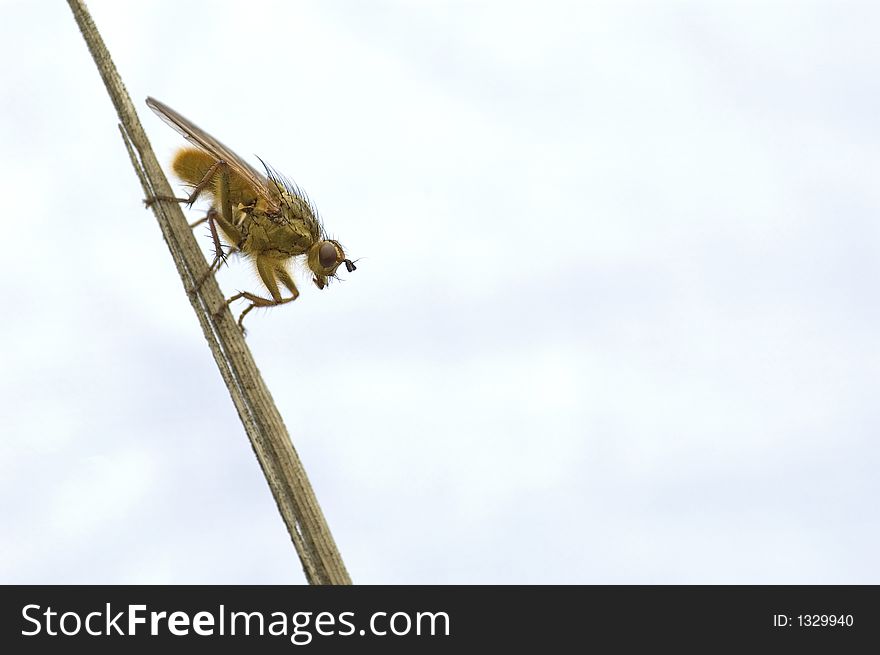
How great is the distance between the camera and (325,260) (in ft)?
33.3

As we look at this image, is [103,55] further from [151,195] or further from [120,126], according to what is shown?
[151,195]

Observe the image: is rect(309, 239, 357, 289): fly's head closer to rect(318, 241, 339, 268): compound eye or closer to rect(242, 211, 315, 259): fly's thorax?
rect(318, 241, 339, 268): compound eye

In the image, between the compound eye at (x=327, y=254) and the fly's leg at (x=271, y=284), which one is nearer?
the fly's leg at (x=271, y=284)

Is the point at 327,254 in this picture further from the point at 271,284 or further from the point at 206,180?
the point at 206,180

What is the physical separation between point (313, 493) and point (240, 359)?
1.00 metres

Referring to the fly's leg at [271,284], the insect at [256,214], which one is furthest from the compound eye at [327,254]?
the fly's leg at [271,284]

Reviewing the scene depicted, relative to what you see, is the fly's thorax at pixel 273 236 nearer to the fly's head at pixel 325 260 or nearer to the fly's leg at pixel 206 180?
the fly's head at pixel 325 260

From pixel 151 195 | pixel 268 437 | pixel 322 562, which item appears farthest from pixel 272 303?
pixel 322 562

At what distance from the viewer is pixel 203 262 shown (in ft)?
22.7

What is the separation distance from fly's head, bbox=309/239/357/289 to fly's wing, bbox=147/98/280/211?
0.54 m

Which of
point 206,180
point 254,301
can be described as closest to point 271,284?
point 254,301

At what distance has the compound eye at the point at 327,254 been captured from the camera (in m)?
10.1

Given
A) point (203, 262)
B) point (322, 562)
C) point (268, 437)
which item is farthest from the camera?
point (203, 262)

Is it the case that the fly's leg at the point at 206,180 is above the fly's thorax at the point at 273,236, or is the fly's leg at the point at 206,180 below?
above
